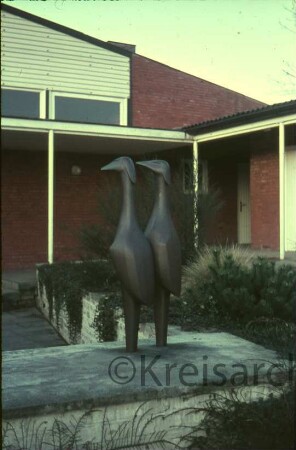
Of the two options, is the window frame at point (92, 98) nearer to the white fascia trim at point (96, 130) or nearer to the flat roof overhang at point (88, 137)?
the flat roof overhang at point (88, 137)

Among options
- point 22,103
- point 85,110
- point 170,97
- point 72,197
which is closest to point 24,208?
point 72,197

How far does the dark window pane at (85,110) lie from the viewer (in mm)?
14798

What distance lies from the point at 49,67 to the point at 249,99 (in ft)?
33.7

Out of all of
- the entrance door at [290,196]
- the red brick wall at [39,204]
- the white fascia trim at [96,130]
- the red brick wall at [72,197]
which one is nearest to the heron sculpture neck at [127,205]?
the white fascia trim at [96,130]

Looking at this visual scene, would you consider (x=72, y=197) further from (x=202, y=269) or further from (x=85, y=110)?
(x=202, y=269)

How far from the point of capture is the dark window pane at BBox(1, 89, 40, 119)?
14188 millimetres

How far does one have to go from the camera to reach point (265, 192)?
13.3 meters

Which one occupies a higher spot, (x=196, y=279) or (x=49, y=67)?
(x=49, y=67)

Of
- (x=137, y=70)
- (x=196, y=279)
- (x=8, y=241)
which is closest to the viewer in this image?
(x=196, y=279)

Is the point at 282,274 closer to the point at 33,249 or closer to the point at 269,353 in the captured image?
the point at 269,353

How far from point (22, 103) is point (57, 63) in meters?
1.43

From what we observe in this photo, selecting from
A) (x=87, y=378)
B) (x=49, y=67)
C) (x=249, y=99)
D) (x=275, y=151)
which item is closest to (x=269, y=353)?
(x=87, y=378)

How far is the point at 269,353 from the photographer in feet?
15.5

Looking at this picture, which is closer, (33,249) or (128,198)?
(128,198)
